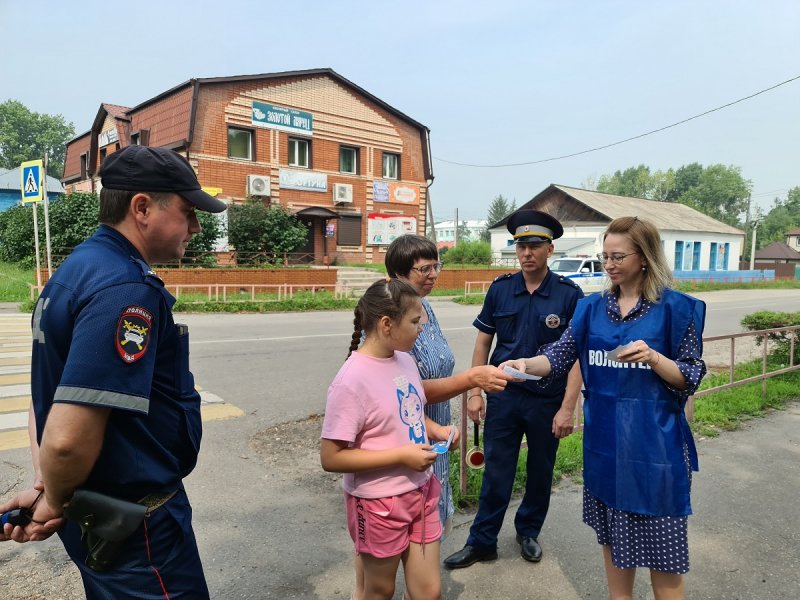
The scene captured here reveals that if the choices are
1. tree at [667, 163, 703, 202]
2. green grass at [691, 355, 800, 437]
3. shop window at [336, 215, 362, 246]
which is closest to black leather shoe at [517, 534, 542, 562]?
green grass at [691, 355, 800, 437]

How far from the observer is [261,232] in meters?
23.1

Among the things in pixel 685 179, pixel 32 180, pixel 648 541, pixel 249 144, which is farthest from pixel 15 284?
pixel 685 179

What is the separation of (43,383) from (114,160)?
681mm

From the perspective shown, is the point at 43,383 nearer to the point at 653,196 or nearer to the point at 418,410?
the point at 418,410

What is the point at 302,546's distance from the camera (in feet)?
11.2

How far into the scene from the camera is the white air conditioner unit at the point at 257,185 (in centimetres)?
2470

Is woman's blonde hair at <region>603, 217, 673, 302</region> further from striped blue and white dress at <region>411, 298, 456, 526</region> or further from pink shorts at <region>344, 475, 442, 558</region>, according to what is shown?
pink shorts at <region>344, 475, 442, 558</region>

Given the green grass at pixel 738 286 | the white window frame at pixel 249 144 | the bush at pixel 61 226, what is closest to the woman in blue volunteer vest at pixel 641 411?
the bush at pixel 61 226

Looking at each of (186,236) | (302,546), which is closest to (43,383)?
(186,236)

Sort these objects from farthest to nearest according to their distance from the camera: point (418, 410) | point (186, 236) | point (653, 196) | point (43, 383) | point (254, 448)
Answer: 1. point (653, 196)
2. point (254, 448)
3. point (418, 410)
4. point (186, 236)
5. point (43, 383)

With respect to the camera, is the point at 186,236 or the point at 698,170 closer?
the point at 186,236

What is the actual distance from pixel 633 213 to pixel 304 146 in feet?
86.8

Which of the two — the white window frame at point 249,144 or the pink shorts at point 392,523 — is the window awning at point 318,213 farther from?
the pink shorts at point 392,523

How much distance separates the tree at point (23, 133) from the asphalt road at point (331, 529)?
80844mm
